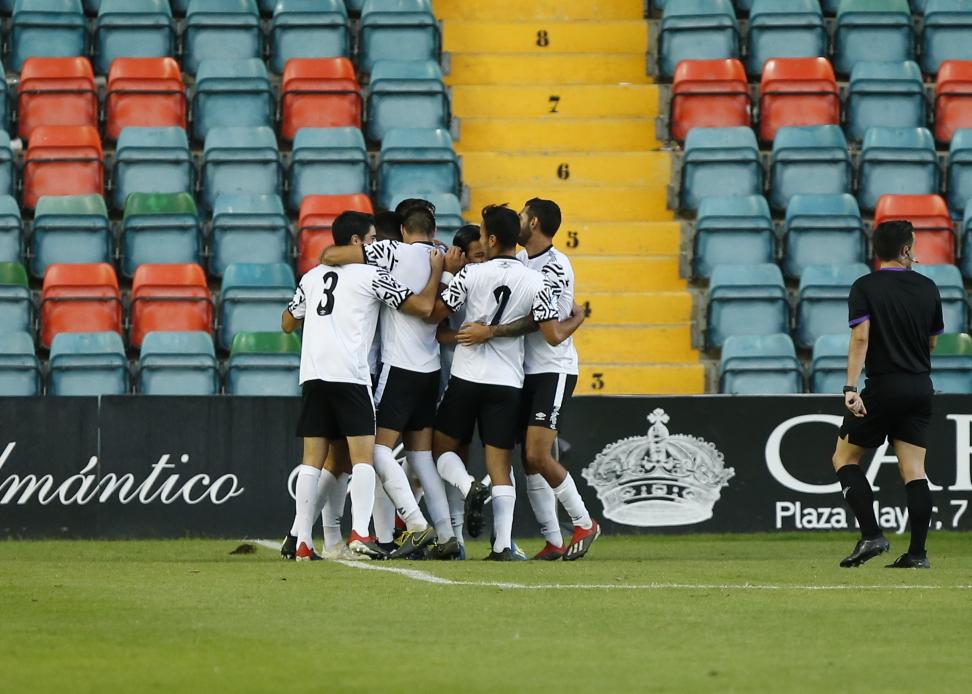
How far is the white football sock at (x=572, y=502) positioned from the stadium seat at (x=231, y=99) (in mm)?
7597

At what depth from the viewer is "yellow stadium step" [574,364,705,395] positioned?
1459 cm

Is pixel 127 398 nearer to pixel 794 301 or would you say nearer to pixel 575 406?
pixel 575 406

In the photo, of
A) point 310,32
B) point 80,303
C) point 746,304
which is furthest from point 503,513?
point 310,32

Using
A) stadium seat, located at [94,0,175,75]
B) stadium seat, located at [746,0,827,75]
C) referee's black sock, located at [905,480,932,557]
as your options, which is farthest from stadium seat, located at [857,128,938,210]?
referee's black sock, located at [905,480,932,557]

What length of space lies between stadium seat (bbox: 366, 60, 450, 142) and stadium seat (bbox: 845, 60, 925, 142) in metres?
3.72

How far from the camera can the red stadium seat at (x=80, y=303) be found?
14.3m

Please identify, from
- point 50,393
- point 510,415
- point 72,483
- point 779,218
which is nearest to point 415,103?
point 779,218

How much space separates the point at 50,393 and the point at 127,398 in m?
1.58

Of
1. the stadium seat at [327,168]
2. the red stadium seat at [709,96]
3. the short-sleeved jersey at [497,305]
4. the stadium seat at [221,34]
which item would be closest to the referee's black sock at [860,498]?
the short-sleeved jersey at [497,305]

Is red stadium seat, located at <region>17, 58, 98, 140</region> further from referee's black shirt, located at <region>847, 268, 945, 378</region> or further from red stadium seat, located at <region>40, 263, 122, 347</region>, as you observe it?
referee's black shirt, located at <region>847, 268, 945, 378</region>

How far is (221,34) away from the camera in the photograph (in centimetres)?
1716

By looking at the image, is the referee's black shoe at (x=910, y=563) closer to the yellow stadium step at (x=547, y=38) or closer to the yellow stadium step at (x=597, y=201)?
the yellow stadium step at (x=597, y=201)

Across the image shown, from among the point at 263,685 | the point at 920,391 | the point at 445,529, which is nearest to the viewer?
the point at 263,685

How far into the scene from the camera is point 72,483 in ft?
40.6
